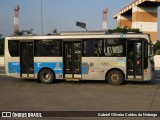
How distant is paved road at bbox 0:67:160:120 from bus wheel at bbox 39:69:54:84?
1.75 m

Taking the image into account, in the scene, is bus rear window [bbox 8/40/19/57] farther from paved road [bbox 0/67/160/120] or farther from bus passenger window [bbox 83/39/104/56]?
bus passenger window [bbox 83/39/104/56]

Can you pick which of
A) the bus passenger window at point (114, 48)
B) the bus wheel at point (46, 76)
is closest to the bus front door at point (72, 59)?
the bus wheel at point (46, 76)

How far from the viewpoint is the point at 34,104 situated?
A: 35.1ft

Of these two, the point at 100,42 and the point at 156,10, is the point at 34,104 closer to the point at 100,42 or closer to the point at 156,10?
the point at 100,42

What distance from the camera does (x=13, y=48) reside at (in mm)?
17516

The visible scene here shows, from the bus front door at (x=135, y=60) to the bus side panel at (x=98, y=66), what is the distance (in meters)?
0.36

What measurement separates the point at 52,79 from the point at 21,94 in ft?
13.6

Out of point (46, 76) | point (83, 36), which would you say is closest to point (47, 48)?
point (46, 76)

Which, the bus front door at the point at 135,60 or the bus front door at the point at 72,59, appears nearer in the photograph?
the bus front door at the point at 135,60

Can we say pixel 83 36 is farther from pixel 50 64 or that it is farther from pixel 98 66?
pixel 50 64

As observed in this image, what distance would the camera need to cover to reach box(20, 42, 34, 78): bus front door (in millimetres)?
17219

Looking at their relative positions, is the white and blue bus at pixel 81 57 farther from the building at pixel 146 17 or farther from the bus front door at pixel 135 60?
the building at pixel 146 17

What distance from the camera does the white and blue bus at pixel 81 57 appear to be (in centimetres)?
1585

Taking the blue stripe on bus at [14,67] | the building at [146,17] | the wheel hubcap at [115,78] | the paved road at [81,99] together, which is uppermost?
the building at [146,17]
